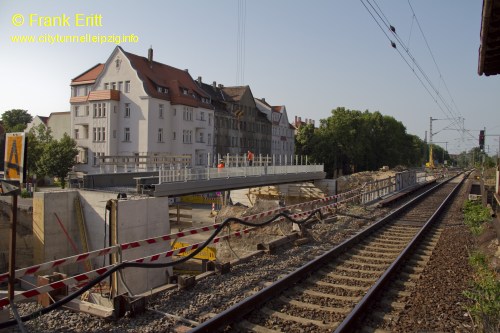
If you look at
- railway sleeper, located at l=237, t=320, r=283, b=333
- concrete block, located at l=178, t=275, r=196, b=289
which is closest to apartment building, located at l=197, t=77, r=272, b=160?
concrete block, located at l=178, t=275, r=196, b=289

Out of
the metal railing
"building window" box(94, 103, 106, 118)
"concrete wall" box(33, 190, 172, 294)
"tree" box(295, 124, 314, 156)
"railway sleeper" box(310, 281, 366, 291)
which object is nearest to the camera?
"railway sleeper" box(310, 281, 366, 291)

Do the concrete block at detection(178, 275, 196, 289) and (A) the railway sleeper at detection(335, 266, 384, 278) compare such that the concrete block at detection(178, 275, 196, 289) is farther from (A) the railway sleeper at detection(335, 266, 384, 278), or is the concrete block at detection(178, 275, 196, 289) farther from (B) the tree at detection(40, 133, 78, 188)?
(B) the tree at detection(40, 133, 78, 188)

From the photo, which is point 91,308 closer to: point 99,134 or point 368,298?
point 368,298

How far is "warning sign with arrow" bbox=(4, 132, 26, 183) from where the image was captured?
5.32 metres

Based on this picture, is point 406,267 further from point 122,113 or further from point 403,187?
point 122,113

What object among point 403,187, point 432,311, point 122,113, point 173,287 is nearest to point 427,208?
point 403,187

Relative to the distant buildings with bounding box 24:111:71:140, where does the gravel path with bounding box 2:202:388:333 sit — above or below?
below

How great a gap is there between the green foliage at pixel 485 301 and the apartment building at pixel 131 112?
39036mm

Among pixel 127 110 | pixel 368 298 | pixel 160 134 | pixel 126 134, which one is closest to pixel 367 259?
pixel 368 298

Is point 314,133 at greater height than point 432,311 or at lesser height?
greater

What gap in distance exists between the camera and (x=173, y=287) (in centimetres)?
689

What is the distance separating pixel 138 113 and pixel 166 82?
7069 millimetres

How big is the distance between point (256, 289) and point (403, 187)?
2832 centimetres

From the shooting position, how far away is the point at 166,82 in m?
49.5
